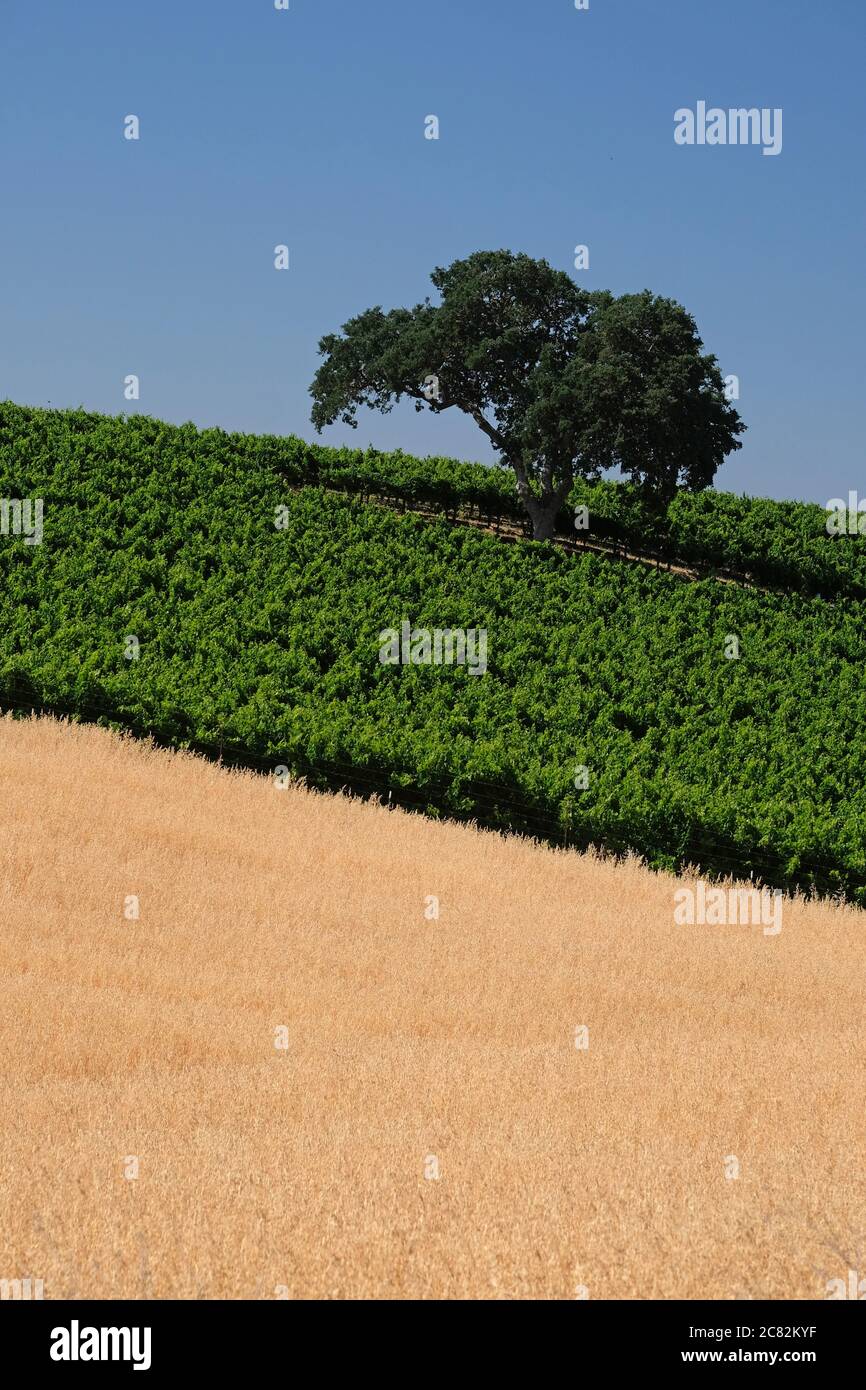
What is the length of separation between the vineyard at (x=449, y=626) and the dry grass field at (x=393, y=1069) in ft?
14.5

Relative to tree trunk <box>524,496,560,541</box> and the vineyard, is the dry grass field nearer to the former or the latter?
the vineyard

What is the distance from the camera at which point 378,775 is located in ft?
98.1

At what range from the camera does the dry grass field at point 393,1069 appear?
24.4ft

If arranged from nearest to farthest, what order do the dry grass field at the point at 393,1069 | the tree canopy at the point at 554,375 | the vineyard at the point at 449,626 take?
the dry grass field at the point at 393,1069 < the vineyard at the point at 449,626 < the tree canopy at the point at 554,375

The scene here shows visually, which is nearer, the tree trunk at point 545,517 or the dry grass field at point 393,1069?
the dry grass field at point 393,1069

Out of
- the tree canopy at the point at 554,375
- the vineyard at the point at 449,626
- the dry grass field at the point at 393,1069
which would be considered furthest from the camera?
the tree canopy at the point at 554,375

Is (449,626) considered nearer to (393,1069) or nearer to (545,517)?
(545,517)

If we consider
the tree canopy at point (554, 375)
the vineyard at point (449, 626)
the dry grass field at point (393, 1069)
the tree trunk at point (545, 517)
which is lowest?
the dry grass field at point (393, 1069)

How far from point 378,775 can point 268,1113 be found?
64.2 feet

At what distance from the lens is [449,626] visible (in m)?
39.7

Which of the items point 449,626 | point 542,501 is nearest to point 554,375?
point 542,501

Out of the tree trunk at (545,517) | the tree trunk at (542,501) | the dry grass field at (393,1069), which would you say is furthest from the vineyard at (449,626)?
the dry grass field at (393,1069)

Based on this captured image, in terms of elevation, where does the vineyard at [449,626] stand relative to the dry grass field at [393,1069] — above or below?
above

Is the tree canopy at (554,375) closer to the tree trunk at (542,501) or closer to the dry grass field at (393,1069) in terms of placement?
the tree trunk at (542,501)
